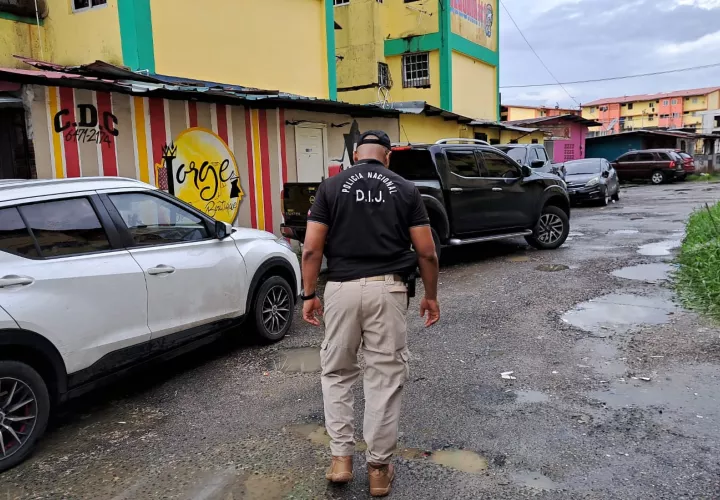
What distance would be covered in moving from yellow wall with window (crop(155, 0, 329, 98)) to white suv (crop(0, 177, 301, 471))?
6.43m

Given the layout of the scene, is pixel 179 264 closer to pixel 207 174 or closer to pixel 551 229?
pixel 207 174

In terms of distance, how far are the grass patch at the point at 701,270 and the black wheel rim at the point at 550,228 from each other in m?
2.06


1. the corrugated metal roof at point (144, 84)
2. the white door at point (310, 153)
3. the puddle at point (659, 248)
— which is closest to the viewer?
the corrugated metal roof at point (144, 84)

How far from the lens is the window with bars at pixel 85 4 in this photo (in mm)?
10291

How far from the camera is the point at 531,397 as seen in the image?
435cm

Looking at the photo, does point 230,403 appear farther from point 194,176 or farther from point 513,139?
point 513,139

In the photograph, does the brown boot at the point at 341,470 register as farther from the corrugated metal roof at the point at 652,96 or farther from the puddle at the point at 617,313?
the corrugated metal roof at the point at 652,96

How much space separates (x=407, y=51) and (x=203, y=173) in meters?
14.7

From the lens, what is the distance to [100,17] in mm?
10188

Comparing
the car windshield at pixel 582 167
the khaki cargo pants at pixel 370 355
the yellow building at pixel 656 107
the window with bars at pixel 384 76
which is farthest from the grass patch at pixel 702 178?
the yellow building at pixel 656 107

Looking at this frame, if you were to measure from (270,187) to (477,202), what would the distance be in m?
3.95

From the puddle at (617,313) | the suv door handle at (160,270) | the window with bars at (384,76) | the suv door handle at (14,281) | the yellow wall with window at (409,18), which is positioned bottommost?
the puddle at (617,313)

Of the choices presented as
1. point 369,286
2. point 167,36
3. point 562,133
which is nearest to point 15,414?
point 369,286

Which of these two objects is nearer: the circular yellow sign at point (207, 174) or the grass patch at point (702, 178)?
the circular yellow sign at point (207, 174)
